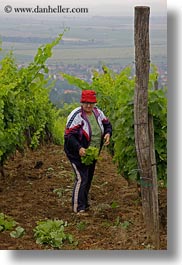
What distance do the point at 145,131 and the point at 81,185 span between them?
979 millimetres

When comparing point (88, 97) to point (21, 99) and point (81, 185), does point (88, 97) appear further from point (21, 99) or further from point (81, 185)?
point (21, 99)

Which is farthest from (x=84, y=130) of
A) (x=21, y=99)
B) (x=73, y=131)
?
(x=21, y=99)

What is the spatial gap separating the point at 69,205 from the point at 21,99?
159cm

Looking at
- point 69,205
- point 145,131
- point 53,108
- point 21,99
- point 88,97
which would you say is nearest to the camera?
point 145,131

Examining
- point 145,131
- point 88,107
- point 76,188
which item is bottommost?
point 76,188

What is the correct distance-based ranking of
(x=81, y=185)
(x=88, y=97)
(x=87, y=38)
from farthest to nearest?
(x=81, y=185)
(x=88, y=97)
(x=87, y=38)

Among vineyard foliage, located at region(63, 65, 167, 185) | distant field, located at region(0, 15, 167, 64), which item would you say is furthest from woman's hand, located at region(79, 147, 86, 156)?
distant field, located at region(0, 15, 167, 64)

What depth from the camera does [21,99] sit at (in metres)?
8.16

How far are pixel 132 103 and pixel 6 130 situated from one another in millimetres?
1509

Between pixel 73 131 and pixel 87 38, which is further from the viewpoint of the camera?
pixel 73 131

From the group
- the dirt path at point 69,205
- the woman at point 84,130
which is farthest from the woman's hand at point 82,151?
the dirt path at point 69,205

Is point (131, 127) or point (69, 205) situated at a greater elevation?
point (131, 127)

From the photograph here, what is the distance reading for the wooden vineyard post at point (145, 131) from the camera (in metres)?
5.83

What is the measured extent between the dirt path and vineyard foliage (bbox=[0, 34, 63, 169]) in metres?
0.32
